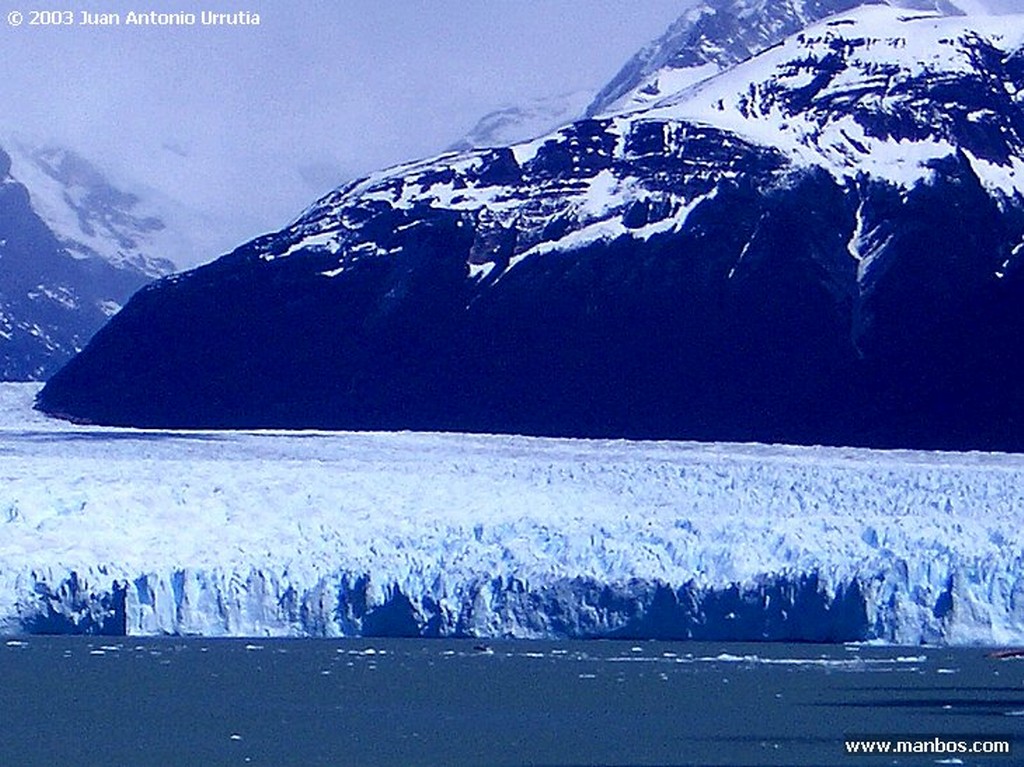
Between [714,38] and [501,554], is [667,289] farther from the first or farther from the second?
[714,38]

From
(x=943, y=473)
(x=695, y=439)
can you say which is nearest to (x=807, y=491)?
(x=943, y=473)

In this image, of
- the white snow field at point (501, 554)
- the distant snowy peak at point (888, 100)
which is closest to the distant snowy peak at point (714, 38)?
the distant snowy peak at point (888, 100)

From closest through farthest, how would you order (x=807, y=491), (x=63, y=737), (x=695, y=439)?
1. (x=63, y=737)
2. (x=807, y=491)
3. (x=695, y=439)

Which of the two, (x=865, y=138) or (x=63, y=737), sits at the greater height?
(x=865, y=138)

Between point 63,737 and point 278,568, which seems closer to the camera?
point 63,737

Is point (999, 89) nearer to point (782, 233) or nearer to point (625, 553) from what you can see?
point (782, 233)

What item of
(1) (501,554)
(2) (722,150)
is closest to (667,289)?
(2) (722,150)

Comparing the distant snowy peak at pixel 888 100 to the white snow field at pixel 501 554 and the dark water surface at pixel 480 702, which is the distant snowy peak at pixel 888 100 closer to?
the white snow field at pixel 501 554
